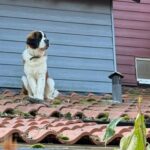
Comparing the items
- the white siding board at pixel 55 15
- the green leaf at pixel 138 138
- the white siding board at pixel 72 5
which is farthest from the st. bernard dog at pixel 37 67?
the green leaf at pixel 138 138

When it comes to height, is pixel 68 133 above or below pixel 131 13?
below

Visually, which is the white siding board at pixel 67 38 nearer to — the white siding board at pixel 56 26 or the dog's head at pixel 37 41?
the white siding board at pixel 56 26

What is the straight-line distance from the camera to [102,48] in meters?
10.1

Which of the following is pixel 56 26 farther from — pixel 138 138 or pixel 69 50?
pixel 138 138

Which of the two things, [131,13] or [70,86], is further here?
[131,13]

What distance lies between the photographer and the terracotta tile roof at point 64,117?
418 cm

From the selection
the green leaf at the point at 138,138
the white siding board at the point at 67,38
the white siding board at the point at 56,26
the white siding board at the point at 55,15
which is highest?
the white siding board at the point at 55,15

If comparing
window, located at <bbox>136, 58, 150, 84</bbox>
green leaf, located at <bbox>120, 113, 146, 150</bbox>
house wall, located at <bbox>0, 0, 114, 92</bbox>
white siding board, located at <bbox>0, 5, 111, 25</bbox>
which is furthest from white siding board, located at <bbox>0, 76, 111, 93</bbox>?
green leaf, located at <bbox>120, 113, 146, 150</bbox>

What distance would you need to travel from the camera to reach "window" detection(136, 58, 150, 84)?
1125cm

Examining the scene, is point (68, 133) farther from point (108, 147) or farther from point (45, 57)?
point (45, 57)

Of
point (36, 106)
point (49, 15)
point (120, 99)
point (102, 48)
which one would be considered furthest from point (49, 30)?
point (36, 106)

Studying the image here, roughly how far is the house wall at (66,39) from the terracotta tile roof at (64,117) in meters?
0.48

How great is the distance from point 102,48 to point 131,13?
185 cm

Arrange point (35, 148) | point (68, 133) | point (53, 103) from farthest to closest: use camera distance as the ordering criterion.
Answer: point (53, 103), point (68, 133), point (35, 148)
